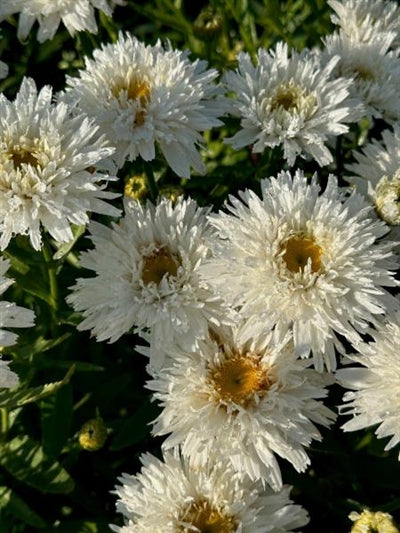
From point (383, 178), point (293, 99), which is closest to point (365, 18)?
point (293, 99)

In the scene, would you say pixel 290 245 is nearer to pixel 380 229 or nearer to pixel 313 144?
pixel 380 229

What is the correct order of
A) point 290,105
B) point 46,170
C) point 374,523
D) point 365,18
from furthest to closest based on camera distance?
1. point 365,18
2. point 290,105
3. point 46,170
4. point 374,523

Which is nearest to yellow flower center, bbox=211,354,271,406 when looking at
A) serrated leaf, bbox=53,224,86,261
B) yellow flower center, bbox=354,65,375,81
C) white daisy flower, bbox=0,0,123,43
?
serrated leaf, bbox=53,224,86,261

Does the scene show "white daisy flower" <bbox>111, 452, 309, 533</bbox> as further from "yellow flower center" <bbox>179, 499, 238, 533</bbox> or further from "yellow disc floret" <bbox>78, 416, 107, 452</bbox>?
"yellow disc floret" <bbox>78, 416, 107, 452</bbox>

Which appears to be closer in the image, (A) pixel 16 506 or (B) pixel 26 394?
(B) pixel 26 394

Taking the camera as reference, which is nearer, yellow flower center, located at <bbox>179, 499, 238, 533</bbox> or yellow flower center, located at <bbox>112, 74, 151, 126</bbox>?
yellow flower center, located at <bbox>179, 499, 238, 533</bbox>

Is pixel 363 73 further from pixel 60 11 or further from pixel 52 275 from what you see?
pixel 52 275
